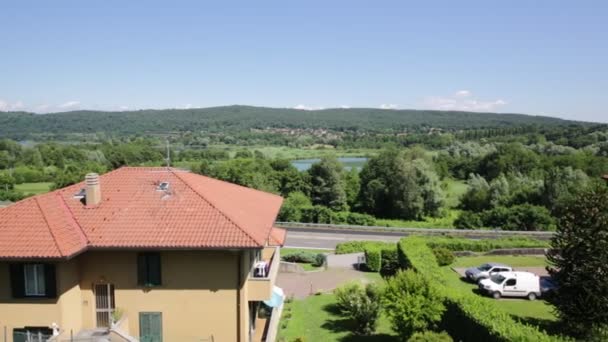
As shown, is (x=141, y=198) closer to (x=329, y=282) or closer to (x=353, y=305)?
(x=353, y=305)

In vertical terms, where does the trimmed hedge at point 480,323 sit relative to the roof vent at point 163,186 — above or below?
below

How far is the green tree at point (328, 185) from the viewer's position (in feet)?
267

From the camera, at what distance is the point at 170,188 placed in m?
22.5

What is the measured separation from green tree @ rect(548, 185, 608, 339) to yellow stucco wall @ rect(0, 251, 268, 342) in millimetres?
15256

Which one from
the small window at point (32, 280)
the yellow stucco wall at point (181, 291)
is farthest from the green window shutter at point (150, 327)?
the small window at point (32, 280)

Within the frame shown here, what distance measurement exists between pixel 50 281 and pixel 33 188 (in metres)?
98.6

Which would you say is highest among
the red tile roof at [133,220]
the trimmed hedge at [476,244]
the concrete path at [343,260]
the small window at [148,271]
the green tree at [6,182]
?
the red tile roof at [133,220]

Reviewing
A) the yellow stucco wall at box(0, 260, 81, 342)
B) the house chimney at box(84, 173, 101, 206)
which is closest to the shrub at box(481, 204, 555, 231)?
the house chimney at box(84, 173, 101, 206)

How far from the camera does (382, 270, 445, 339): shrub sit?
866 inches

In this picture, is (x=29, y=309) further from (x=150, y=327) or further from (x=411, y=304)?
(x=411, y=304)

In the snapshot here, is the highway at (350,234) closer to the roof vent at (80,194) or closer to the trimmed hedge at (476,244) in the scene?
the trimmed hedge at (476,244)

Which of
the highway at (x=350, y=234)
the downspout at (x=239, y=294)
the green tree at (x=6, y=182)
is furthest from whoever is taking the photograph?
the green tree at (x=6, y=182)

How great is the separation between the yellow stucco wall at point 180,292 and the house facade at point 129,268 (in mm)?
40

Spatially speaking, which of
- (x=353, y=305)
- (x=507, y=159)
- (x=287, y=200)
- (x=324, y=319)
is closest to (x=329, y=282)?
(x=324, y=319)
